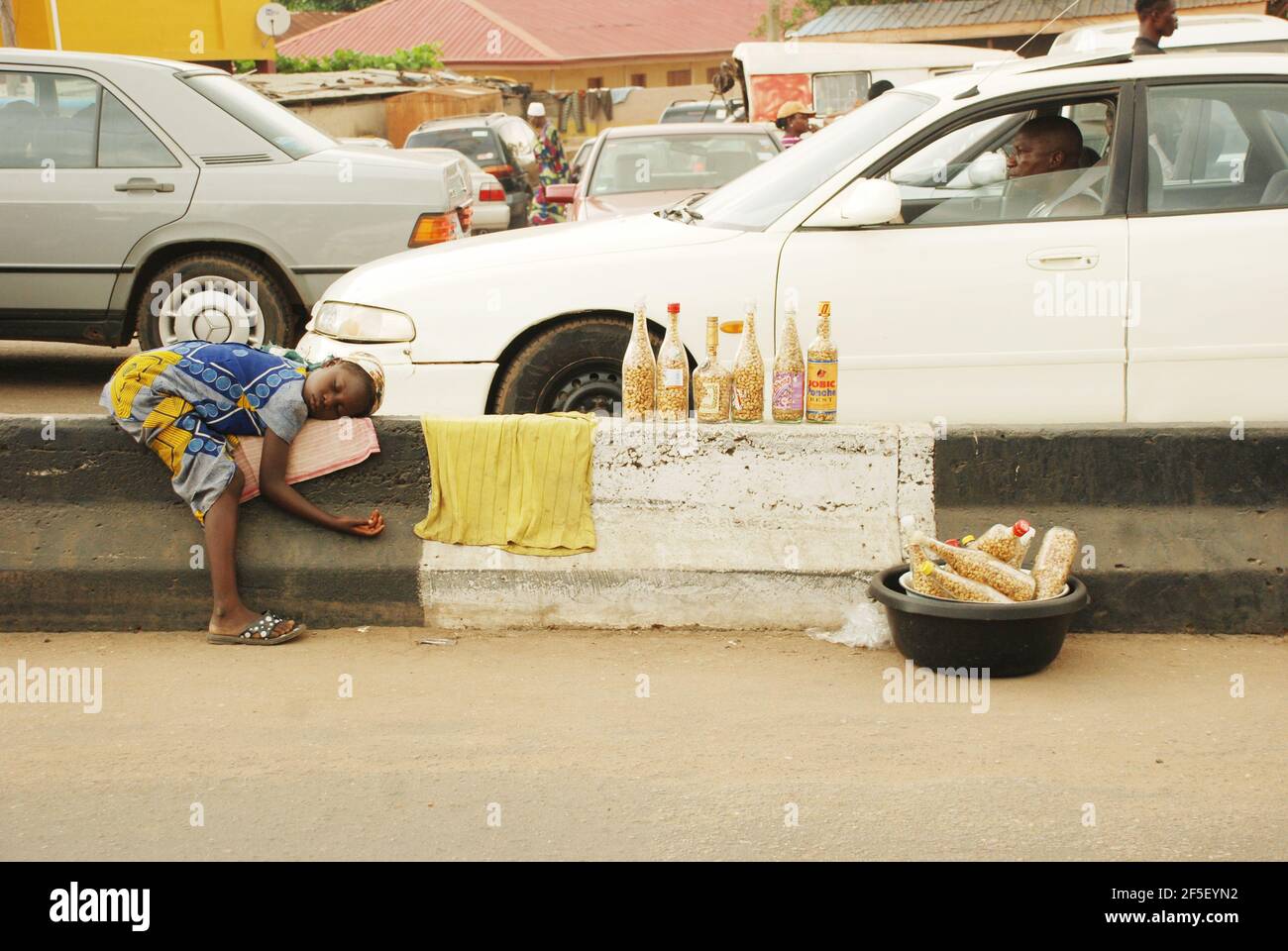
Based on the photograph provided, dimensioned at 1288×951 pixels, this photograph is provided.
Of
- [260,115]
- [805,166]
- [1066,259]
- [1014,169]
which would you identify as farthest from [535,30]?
[1066,259]

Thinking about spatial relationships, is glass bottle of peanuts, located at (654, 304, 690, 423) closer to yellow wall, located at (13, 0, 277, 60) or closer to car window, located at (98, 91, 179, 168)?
car window, located at (98, 91, 179, 168)

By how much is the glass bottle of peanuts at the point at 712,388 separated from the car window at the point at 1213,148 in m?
1.87

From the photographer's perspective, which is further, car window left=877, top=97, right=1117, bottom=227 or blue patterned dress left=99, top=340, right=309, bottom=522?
car window left=877, top=97, right=1117, bottom=227

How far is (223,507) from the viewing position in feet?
16.1

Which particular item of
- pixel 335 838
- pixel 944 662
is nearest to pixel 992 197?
pixel 944 662

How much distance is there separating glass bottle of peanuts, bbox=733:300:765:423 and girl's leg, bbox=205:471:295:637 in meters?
1.74

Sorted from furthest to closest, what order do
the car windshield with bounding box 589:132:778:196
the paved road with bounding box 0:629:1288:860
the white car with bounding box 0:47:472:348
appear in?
the car windshield with bounding box 589:132:778:196 → the white car with bounding box 0:47:472:348 → the paved road with bounding box 0:629:1288:860

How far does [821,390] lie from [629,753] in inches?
64.1

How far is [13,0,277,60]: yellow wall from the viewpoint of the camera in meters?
25.8

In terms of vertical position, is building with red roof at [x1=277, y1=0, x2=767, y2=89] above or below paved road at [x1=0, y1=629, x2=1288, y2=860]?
above

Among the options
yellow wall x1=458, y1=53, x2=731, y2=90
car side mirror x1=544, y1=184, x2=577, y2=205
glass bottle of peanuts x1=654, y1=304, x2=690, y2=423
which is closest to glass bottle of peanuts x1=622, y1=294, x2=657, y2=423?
glass bottle of peanuts x1=654, y1=304, x2=690, y2=423

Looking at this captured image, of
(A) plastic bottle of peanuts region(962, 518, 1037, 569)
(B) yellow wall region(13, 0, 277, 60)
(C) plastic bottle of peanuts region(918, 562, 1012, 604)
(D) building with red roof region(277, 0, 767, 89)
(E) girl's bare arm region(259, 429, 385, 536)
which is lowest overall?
(C) plastic bottle of peanuts region(918, 562, 1012, 604)

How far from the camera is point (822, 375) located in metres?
5.09

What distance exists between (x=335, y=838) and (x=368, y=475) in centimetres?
→ 181
